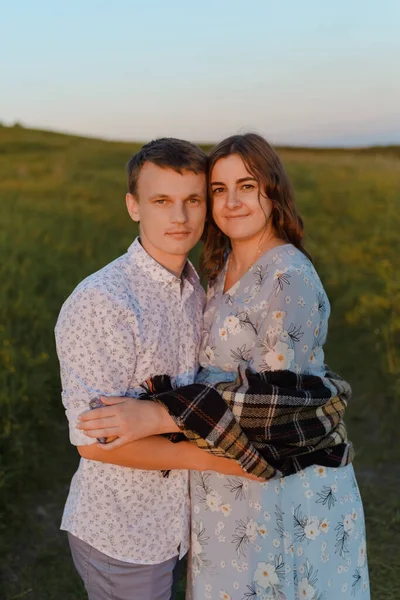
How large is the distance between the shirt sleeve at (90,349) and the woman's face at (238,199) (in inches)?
21.1

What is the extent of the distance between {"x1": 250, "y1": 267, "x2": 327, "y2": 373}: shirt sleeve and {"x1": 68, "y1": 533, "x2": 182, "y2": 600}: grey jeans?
0.76 metres

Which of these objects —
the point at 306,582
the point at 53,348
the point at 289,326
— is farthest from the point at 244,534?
the point at 53,348

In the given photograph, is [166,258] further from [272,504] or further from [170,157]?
[272,504]

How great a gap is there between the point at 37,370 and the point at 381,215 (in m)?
4.94

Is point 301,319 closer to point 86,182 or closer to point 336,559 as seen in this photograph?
point 336,559

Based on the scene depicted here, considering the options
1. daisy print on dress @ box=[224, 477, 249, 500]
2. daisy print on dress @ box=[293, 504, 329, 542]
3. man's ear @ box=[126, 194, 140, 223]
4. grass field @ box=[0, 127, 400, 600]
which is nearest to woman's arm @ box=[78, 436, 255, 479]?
daisy print on dress @ box=[224, 477, 249, 500]

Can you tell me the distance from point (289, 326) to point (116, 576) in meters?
0.97

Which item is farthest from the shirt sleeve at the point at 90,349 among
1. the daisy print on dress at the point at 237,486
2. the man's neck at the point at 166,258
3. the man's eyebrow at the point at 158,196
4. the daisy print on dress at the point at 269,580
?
the daisy print on dress at the point at 269,580

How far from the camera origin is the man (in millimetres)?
1990

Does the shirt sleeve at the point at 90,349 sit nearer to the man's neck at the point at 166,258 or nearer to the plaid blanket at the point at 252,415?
the plaid blanket at the point at 252,415

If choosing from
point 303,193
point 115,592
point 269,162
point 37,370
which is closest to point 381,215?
point 303,193

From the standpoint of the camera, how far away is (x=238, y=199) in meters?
2.23

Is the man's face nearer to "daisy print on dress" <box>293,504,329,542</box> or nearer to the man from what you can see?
the man

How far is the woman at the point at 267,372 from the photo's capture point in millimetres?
2055
